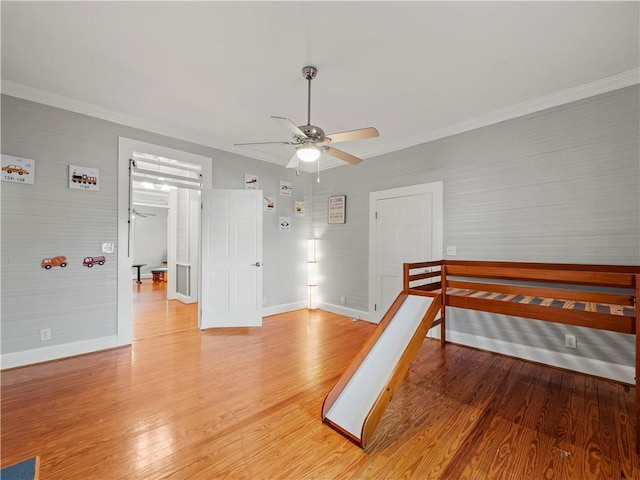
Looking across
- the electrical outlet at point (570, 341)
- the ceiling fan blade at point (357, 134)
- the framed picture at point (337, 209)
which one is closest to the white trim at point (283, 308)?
the framed picture at point (337, 209)

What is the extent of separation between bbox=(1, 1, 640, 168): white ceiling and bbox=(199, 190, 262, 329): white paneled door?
1245 mm

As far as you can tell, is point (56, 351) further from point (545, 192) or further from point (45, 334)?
point (545, 192)

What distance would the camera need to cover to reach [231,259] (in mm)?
4266

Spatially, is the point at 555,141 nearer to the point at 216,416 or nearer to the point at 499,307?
the point at 499,307

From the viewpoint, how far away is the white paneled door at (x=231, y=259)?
413 centimetres

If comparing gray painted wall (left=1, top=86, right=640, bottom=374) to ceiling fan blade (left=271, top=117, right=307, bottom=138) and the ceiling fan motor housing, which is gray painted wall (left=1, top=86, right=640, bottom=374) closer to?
the ceiling fan motor housing

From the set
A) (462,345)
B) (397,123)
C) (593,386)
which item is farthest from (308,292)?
Answer: (593,386)

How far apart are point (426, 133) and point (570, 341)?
113 inches

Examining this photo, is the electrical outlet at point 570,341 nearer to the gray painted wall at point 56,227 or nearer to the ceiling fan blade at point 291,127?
the ceiling fan blade at point 291,127

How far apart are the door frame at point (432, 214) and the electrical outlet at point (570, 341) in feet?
4.81

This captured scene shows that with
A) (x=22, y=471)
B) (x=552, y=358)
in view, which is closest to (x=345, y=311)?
(x=552, y=358)

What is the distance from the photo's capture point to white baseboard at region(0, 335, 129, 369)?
275 cm

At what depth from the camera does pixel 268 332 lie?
3951 millimetres

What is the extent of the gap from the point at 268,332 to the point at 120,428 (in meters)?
2.14
